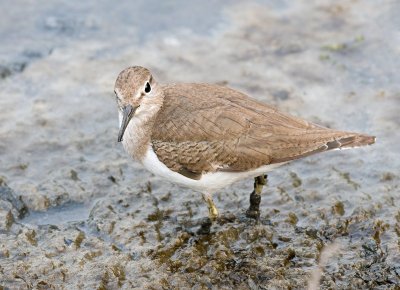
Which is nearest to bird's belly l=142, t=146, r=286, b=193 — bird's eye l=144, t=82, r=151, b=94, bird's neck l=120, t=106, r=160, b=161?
bird's neck l=120, t=106, r=160, b=161

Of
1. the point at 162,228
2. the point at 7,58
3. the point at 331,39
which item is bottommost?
the point at 162,228

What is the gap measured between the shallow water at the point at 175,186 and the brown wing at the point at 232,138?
82 cm

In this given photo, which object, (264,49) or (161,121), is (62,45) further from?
(161,121)

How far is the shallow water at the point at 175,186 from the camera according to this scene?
6680 millimetres

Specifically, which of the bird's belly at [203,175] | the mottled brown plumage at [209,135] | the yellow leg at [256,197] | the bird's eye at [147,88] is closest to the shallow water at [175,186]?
the yellow leg at [256,197]

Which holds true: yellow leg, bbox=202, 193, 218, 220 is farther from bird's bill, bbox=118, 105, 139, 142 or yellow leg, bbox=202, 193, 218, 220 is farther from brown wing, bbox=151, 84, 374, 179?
bird's bill, bbox=118, 105, 139, 142

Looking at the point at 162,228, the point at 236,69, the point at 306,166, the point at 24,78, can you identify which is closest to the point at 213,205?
the point at 162,228

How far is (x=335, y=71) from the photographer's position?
A: 373 inches

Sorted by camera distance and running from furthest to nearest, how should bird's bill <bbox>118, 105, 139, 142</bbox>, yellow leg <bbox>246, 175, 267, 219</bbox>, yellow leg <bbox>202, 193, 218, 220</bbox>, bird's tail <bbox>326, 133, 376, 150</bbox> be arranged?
yellow leg <bbox>246, 175, 267, 219</bbox> < yellow leg <bbox>202, 193, 218, 220</bbox> < bird's bill <bbox>118, 105, 139, 142</bbox> < bird's tail <bbox>326, 133, 376, 150</bbox>

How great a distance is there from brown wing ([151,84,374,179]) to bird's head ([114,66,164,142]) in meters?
0.24

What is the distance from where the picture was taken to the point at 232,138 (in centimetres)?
667

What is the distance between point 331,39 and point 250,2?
156cm

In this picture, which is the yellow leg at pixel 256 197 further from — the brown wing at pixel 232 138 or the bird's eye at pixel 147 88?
the bird's eye at pixel 147 88

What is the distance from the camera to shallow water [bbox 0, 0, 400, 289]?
668 cm
